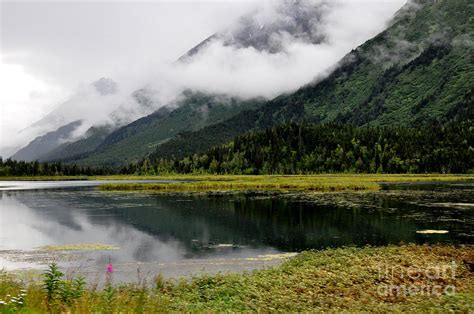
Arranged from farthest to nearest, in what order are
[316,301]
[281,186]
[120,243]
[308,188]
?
[281,186]
[308,188]
[120,243]
[316,301]

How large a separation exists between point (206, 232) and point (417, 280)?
33074 mm

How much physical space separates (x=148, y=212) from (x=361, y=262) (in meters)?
53.5

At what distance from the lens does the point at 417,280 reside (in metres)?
27.9

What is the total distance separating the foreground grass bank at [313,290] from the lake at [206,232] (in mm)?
6007

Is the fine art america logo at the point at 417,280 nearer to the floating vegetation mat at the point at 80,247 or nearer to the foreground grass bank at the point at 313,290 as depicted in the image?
the foreground grass bank at the point at 313,290

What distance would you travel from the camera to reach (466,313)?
18.1 metres

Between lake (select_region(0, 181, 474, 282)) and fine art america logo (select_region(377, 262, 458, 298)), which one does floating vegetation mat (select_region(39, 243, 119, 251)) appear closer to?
lake (select_region(0, 181, 474, 282))

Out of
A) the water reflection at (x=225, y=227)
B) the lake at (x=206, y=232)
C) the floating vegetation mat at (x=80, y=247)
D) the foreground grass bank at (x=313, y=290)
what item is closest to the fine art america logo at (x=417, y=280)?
the foreground grass bank at (x=313, y=290)

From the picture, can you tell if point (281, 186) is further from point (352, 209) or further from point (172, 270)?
point (172, 270)

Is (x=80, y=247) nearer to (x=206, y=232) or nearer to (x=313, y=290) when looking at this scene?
(x=206, y=232)

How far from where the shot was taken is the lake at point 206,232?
39.1 metres

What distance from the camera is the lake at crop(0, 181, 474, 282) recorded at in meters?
39.1

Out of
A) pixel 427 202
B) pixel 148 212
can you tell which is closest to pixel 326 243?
pixel 148 212

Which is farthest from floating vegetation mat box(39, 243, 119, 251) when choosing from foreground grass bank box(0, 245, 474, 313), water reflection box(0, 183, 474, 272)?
foreground grass bank box(0, 245, 474, 313)
